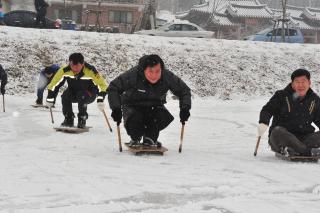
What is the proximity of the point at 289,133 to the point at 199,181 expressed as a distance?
174cm

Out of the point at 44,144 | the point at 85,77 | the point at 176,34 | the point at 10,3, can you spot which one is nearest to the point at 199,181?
the point at 44,144

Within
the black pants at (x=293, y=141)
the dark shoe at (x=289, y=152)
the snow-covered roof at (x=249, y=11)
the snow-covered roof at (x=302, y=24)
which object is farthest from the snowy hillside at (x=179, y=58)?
the snow-covered roof at (x=302, y=24)

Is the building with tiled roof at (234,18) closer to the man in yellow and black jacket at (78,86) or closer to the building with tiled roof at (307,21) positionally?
the building with tiled roof at (307,21)

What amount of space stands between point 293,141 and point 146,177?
203 cm

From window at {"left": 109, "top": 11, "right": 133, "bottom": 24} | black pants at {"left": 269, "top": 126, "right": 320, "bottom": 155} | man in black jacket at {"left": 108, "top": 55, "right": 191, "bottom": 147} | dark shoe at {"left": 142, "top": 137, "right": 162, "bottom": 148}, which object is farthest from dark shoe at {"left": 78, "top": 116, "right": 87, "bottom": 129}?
window at {"left": 109, "top": 11, "right": 133, "bottom": 24}

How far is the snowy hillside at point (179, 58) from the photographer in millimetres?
17031

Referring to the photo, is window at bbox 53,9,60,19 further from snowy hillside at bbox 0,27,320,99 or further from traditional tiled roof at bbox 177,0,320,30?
snowy hillside at bbox 0,27,320,99

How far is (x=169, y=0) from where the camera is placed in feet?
317

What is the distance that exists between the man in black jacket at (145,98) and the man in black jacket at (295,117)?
106 centimetres

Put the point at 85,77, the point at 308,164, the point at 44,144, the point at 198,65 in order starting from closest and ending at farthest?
the point at 308,164, the point at 44,144, the point at 85,77, the point at 198,65

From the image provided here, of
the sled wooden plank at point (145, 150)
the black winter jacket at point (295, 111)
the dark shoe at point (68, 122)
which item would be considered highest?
the black winter jacket at point (295, 111)

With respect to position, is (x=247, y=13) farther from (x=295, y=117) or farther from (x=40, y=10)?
(x=295, y=117)

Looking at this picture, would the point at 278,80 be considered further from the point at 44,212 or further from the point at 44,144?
the point at 44,212

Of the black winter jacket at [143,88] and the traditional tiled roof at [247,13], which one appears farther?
the traditional tiled roof at [247,13]
